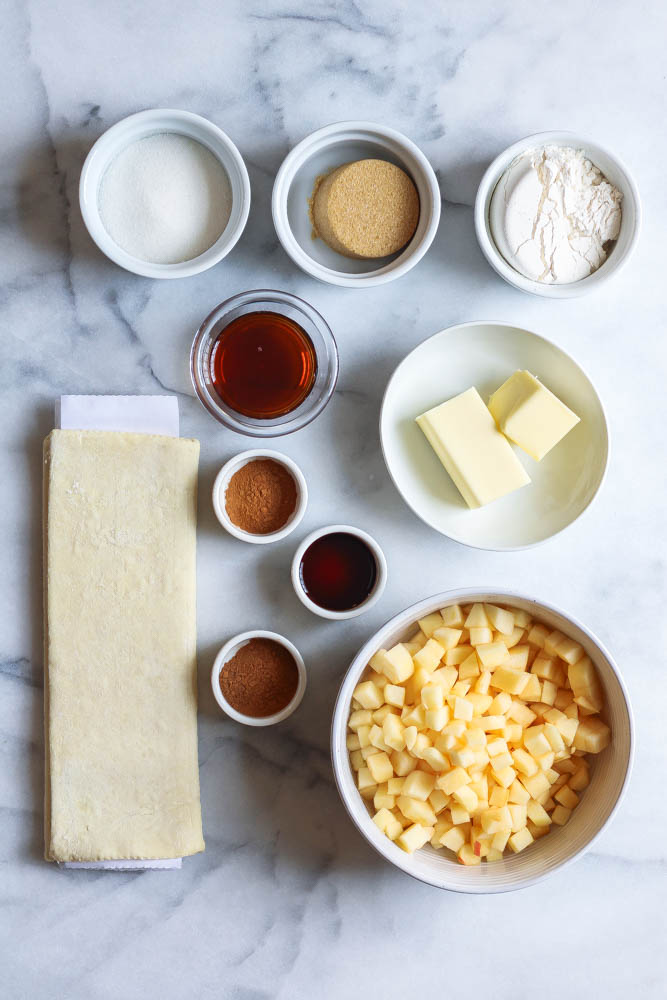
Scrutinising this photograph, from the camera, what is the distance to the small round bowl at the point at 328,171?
1.53 meters

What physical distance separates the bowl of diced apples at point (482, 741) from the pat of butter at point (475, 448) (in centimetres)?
23

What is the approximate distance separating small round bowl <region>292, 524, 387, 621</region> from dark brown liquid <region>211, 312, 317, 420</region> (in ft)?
0.87

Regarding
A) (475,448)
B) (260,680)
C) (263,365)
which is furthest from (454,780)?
(263,365)

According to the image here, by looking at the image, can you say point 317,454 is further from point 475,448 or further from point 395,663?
point 395,663

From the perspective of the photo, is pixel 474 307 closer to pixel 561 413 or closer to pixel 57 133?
pixel 561 413

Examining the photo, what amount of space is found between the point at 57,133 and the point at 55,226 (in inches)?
7.6

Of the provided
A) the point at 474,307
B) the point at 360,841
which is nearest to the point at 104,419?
the point at 474,307

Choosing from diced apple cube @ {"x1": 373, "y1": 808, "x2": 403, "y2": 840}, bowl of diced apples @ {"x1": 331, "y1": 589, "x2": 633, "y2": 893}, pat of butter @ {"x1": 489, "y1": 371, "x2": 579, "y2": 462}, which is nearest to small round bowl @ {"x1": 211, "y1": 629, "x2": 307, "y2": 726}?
bowl of diced apples @ {"x1": 331, "y1": 589, "x2": 633, "y2": 893}

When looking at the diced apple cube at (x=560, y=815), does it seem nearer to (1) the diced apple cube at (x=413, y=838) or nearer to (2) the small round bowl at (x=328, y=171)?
(1) the diced apple cube at (x=413, y=838)

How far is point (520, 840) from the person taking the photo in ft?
4.85

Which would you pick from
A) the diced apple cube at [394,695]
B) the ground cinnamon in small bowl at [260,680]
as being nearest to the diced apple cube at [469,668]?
the diced apple cube at [394,695]

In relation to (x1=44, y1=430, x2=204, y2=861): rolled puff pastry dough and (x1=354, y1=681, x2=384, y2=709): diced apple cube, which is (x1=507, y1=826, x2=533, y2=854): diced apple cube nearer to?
(x1=354, y1=681, x2=384, y2=709): diced apple cube

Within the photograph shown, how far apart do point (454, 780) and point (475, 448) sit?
63 cm

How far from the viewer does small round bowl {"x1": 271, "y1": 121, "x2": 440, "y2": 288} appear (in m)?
1.53
